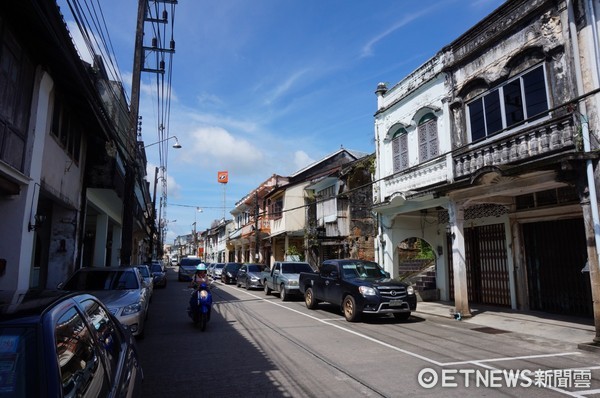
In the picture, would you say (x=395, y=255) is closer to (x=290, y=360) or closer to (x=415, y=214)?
(x=415, y=214)

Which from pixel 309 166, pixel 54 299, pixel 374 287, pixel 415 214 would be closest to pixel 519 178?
pixel 374 287

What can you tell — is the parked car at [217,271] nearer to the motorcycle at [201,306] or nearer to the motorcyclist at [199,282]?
the motorcyclist at [199,282]

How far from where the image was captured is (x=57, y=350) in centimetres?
240

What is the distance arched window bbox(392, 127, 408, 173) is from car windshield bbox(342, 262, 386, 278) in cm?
440

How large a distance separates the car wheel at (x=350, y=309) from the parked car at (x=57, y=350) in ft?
28.5

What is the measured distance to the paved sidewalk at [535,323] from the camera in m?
9.43

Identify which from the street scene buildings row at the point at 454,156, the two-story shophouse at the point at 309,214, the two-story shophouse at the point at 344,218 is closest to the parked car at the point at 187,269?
the two-story shophouse at the point at 309,214

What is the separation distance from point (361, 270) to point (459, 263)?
292 cm

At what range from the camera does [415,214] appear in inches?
661

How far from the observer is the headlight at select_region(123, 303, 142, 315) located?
8172mm

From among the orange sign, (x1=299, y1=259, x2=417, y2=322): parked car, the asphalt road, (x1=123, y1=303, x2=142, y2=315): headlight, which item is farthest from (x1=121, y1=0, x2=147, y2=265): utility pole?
the orange sign

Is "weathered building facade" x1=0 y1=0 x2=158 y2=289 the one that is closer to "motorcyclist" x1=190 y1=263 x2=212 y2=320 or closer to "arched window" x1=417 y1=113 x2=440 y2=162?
"motorcyclist" x1=190 y1=263 x2=212 y2=320

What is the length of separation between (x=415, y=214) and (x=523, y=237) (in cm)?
423

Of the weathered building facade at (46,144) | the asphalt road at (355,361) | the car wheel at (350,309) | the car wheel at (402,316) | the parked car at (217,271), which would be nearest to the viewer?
the asphalt road at (355,361)
